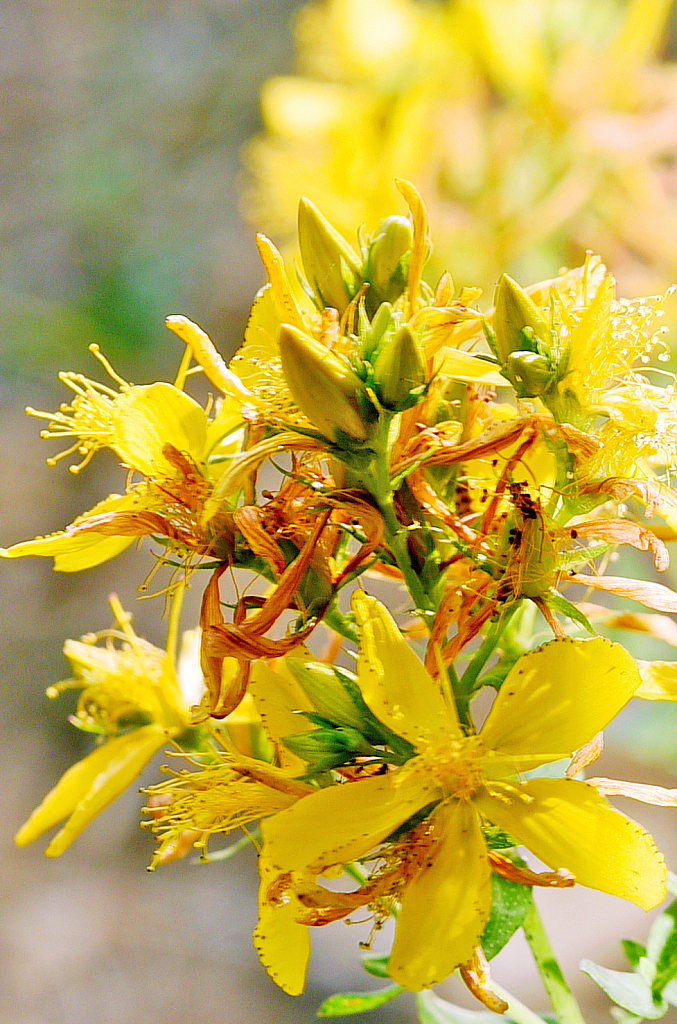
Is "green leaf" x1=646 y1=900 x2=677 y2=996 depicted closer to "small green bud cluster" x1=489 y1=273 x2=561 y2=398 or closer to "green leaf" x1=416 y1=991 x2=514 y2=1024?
"green leaf" x1=416 y1=991 x2=514 y2=1024

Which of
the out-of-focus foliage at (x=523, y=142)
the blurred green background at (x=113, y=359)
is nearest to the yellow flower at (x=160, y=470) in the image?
the out-of-focus foliage at (x=523, y=142)

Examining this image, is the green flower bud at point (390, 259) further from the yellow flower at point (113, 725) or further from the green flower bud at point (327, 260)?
the yellow flower at point (113, 725)

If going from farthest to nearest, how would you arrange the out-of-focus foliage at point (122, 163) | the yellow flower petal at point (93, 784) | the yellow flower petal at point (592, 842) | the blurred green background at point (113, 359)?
the out-of-focus foliage at point (122, 163)
the blurred green background at point (113, 359)
the yellow flower petal at point (93, 784)
the yellow flower petal at point (592, 842)

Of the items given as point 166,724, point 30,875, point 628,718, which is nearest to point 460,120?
point 628,718

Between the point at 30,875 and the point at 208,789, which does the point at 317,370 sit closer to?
the point at 208,789

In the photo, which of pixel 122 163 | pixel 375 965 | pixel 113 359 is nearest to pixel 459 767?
pixel 375 965

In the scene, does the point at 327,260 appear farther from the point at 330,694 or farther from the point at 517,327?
the point at 330,694
